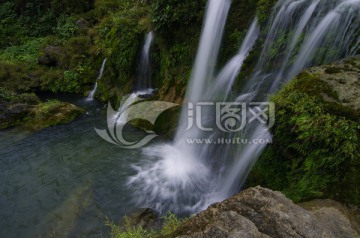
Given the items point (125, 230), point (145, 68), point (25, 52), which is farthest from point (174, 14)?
point (25, 52)

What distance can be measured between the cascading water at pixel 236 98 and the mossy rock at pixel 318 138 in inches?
21.4

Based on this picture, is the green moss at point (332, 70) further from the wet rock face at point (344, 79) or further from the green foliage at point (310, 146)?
the green foliage at point (310, 146)

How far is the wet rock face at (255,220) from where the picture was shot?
8.00ft

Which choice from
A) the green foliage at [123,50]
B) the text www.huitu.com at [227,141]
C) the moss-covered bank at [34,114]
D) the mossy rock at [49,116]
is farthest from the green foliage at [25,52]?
the text www.huitu.com at [227,141]

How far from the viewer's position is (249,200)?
8.97 ft

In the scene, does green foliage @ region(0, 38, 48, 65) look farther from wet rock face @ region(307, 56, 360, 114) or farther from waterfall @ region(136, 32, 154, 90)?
wet rock face @ region(307, 56, 360, 114)

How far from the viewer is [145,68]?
1130cm

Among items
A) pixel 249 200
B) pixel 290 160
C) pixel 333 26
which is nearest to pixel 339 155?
pixel 290 160

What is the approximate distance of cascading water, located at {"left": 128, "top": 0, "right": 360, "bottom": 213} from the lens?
5.83m

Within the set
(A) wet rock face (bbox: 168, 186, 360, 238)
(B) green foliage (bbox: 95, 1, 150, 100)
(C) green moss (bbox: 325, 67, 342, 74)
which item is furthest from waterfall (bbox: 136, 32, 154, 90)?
(A) wet rock face (bbox: 168, 186, 360, 238)

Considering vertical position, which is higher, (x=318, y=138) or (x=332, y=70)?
(x=332, y=70)

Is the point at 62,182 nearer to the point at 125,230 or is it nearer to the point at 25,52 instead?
the point at 125,230

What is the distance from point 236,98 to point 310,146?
3.00 m

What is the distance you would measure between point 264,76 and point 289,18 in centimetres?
139
